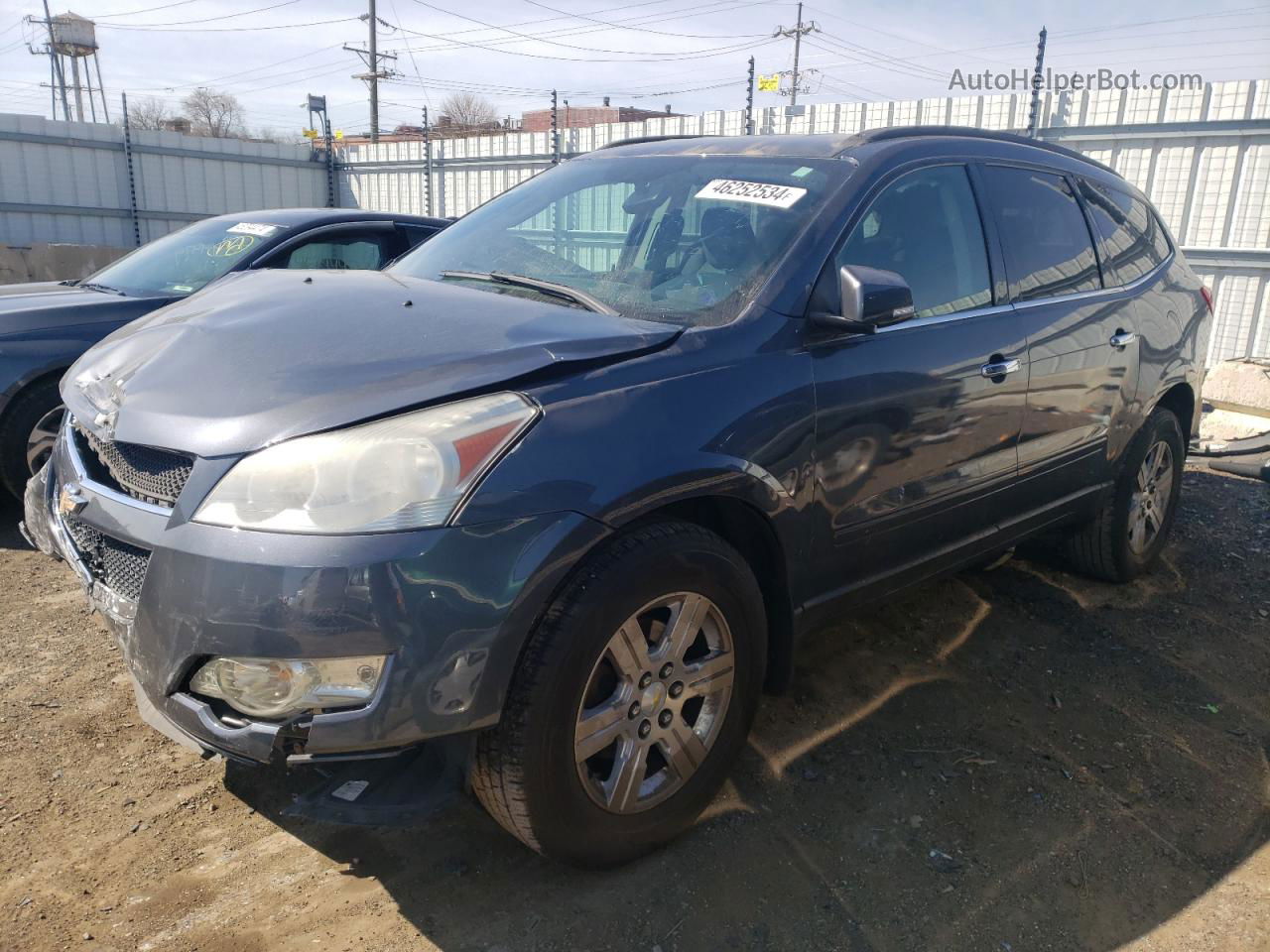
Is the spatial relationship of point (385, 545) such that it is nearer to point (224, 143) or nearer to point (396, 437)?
point (396, 437)

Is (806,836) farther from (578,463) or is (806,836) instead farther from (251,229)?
(251,229)

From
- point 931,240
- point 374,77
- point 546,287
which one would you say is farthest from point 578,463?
point 374,77

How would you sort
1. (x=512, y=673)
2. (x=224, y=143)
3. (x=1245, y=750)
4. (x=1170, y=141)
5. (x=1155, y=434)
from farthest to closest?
(x=224, y=143) < (x=1170, y=141) < (x=1155, y=434) < (x=1245, y=750) < (x=512, y=673)

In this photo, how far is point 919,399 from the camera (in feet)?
9.73

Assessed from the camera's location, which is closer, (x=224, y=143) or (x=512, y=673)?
(x=512, y=673)

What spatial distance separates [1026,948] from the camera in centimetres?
228

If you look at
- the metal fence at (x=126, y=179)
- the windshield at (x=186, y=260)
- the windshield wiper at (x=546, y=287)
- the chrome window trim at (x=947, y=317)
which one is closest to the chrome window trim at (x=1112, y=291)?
the chrome window trim at (x=947, y=317)

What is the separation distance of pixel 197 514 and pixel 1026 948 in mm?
2170

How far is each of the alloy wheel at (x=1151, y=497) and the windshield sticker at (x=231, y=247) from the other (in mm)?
5012

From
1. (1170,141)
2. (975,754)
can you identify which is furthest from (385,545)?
Result: (1170,141)

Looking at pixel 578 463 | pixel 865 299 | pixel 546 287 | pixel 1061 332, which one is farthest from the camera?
pixel 1061 332

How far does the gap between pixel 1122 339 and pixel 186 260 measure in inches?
201

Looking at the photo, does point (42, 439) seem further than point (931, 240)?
Yes

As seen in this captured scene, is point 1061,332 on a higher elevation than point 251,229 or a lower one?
lower
